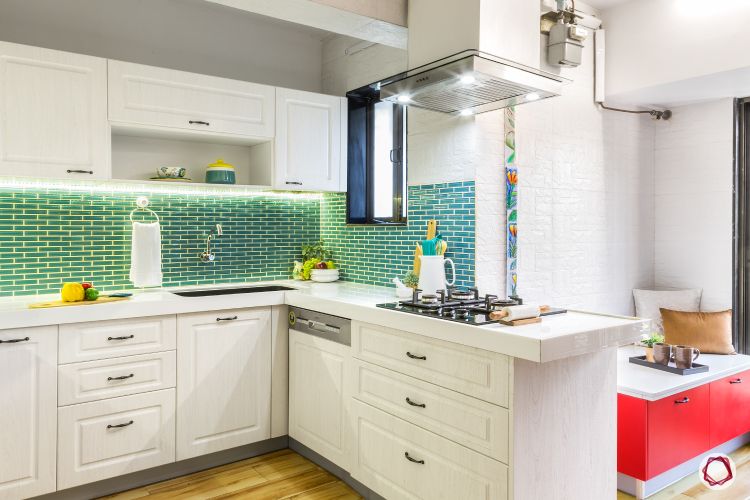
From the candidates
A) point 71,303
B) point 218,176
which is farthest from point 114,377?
point 218,176

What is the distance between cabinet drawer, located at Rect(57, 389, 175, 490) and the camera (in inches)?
104

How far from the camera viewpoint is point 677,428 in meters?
2.78

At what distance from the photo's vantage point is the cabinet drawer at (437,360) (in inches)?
79.4

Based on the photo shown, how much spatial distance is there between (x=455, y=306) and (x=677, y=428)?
4.56ft

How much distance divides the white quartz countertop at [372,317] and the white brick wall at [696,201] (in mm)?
1807

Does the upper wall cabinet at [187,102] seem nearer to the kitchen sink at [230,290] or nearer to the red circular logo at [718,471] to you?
the kitchen sink at [230,290]

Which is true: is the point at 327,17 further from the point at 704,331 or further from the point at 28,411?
the point at 704,331

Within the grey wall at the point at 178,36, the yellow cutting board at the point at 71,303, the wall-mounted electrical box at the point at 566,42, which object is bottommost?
the yellow cutting board at the point at 71,303

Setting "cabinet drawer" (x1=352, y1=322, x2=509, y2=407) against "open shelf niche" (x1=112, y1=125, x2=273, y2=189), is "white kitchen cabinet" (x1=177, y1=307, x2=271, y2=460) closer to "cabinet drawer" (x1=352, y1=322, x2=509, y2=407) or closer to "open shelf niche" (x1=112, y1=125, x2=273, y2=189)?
"cabinet drawer" (x1=352, y1=322, x2=509, y2=407)

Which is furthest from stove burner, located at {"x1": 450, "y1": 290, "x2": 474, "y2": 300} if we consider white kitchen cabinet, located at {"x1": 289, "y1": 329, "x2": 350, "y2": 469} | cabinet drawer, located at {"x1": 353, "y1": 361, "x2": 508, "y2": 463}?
white kitchen cabinet, located at {"x1": 289, "y1": 329, "x2": 350, "y2": 469}

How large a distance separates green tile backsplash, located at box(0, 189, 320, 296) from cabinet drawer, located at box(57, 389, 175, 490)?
2.74ft

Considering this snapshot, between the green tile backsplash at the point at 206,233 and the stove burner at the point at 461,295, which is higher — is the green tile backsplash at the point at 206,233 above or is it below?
above

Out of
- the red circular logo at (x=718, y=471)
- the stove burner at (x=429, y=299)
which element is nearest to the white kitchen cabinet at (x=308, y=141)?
the stove burner at (x=429, y=299)

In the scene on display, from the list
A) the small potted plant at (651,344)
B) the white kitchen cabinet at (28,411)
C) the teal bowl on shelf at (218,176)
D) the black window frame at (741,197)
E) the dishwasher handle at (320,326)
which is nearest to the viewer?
the white kitchen cabinet at (28,411)
